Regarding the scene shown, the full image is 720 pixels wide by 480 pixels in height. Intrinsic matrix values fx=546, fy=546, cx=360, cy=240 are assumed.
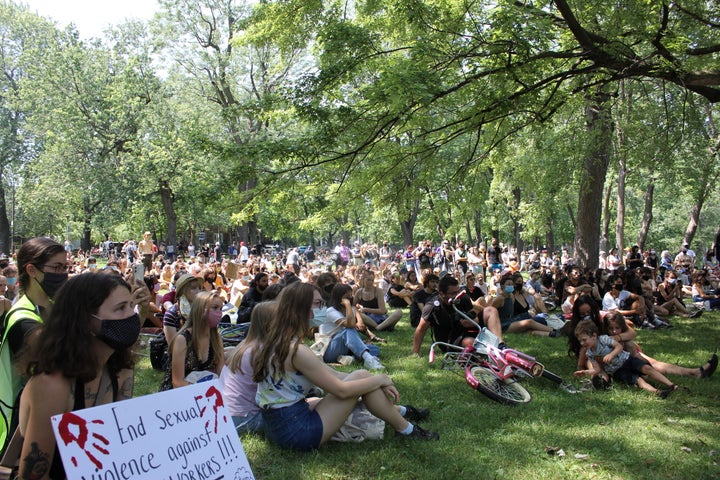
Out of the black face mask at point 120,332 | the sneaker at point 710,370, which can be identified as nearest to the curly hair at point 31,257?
the black face mask at point 120,332

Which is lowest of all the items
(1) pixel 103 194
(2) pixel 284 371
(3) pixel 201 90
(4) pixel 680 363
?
(4) pixel 680 363

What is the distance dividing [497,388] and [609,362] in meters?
1.69

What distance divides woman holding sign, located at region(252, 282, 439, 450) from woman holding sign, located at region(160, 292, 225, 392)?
75 cm

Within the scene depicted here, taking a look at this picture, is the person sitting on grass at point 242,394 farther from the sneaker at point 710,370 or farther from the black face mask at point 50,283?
the sneaker at point 710,370

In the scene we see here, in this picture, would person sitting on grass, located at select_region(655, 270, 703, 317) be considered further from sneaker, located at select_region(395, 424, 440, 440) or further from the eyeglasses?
the eyeglasses

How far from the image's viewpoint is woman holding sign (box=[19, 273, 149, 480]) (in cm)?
218

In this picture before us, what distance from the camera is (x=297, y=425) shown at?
4273mm

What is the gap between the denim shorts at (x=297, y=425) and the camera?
168 inches

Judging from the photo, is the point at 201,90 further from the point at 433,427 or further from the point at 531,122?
the point at 433,427

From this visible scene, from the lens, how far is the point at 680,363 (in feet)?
25.7

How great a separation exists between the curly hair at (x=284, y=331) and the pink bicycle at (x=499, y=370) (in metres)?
2.58

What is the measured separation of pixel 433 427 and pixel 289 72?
91.5ft

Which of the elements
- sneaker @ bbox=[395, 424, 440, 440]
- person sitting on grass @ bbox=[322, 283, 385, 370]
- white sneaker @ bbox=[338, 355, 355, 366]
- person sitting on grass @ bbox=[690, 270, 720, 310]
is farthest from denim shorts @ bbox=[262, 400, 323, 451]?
person sitting on grass @ bbox=[690, 270, 720, 310]

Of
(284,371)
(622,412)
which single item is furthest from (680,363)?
(284,371)
